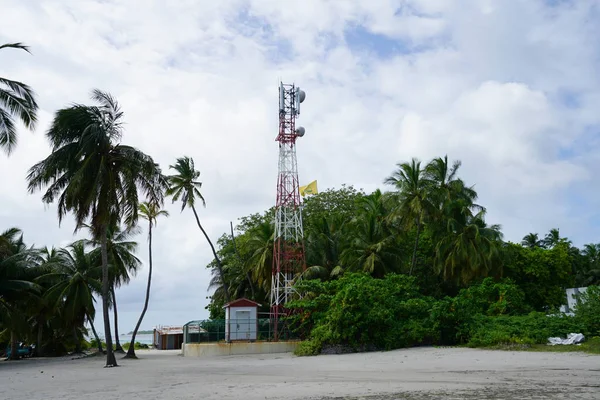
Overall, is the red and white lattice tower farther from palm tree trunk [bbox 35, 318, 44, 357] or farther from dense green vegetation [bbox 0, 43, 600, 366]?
palm tree trunk [bbox 35, 318, 44, 357]

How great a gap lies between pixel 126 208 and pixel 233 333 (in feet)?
31.1

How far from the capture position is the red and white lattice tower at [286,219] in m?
31.4

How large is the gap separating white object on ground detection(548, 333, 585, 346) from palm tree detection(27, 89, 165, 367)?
1778 centimetres

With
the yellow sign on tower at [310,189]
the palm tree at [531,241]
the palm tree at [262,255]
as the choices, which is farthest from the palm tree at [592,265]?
the palm tree at [262,255]

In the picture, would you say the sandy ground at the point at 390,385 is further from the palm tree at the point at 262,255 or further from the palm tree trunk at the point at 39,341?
the palm tree trunk at the point at 39,341

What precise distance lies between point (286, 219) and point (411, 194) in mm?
8273

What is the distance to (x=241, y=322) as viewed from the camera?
97.0 ft

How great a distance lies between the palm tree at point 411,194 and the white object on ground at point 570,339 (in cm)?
1315

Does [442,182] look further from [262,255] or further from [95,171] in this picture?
[95,171]

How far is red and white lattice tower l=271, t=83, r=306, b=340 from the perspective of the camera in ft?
103

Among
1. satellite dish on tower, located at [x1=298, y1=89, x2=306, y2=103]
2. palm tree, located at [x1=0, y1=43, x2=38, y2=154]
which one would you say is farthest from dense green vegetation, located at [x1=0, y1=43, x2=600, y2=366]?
satellite dish on tower, located at [x1=298, y1=89, x2=306, y2=103]

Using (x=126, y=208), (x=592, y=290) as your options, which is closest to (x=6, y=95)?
(x=126, y=208)

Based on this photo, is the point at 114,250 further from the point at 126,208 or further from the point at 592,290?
the point at 592,290

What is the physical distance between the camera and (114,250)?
3688cm
